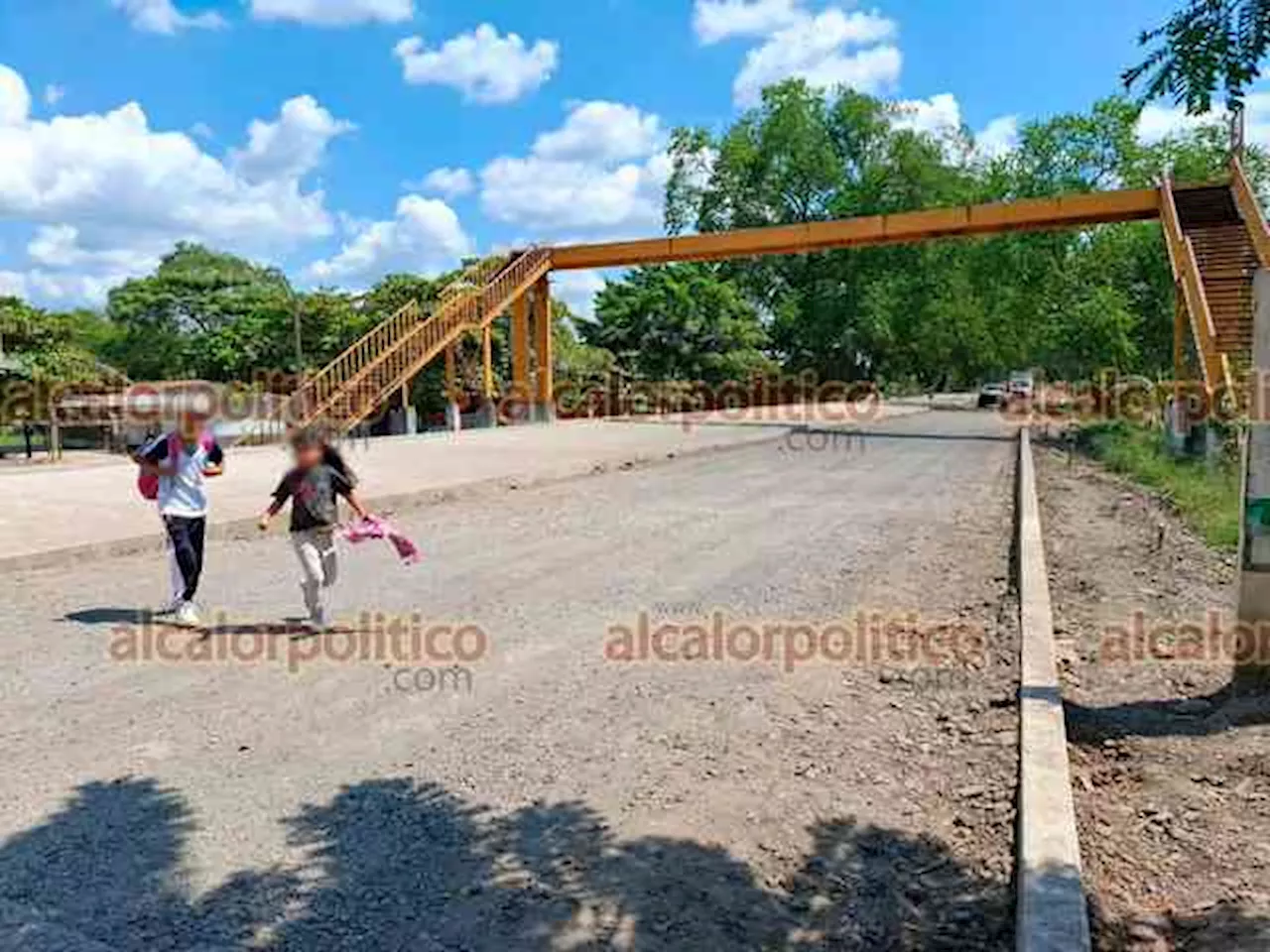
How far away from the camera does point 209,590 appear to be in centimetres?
793

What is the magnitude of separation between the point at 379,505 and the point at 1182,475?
38.7ft

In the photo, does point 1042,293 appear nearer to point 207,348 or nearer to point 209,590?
point 209,590

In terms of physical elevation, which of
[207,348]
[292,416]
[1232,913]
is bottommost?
[1232,913]

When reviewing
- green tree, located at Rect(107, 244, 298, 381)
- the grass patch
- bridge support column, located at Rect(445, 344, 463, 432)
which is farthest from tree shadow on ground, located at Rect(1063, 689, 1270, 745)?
green tree, located at Rect(107, 244, 298, 381)

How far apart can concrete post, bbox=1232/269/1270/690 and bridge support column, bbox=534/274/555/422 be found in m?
27.8

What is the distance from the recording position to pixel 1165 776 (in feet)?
14.2

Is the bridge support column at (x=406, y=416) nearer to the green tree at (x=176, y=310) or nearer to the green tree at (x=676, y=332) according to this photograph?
the green tree at (x=676, y=332)

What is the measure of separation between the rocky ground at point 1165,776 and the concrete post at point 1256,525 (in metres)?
0.21

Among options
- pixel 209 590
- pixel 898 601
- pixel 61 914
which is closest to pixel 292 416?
pixel 209 590

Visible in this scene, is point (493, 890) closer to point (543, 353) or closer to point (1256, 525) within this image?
point (1256, 525)

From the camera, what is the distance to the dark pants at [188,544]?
261 inches

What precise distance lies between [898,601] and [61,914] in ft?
19.5

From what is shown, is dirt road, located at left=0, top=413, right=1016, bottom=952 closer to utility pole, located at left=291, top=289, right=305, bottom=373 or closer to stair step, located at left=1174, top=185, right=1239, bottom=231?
stair step, located at left=1174, top=185, right=1239, bottom=231

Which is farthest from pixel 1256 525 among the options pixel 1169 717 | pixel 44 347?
pixel 44 347
